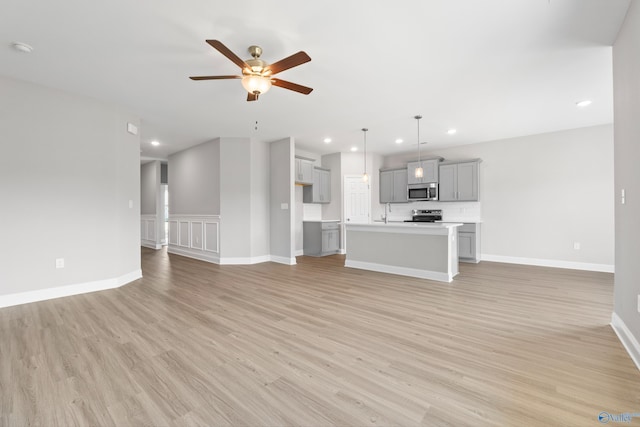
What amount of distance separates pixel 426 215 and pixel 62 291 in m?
7.08

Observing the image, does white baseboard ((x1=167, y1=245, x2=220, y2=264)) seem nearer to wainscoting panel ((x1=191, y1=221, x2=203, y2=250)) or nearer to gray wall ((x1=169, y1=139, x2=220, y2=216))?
wainscoting panel ((x1=191, y1=221, x2=203, y2=250))

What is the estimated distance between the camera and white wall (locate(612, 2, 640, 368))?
2.06 metres

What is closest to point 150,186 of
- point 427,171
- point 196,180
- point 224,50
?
point 196,180

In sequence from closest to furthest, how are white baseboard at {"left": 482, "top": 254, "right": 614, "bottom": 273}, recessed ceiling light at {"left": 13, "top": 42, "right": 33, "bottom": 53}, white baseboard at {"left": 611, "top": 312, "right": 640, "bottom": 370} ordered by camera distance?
white baseboard at {"left": 611, "top": 312, "right": 640, "bottom": 370}, recessed ceiling light at {"left": 13, "top": 42, "right": 33, "bottom": 53}, white baseboard at {"left": 482, "top": 254, "right": 614, "bottom": 273}

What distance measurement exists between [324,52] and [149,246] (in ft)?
28.1

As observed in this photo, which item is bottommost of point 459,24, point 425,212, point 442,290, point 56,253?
point 442,290

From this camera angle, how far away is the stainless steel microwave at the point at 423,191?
6.74 metres

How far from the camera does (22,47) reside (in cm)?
263

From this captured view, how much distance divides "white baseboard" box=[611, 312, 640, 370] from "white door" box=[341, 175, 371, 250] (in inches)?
214

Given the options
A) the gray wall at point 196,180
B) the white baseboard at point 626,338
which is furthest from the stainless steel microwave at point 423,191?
the gray wall at point 196,180

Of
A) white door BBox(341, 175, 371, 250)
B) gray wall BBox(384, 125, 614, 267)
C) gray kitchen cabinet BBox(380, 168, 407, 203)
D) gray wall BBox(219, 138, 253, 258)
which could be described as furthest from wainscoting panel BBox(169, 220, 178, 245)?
gray wall BBox(384, 125, 614, 267)

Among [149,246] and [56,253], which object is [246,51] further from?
[149,246]

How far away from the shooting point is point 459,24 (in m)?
2.36

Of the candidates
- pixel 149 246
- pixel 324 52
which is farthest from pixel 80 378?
pixel 149 246
